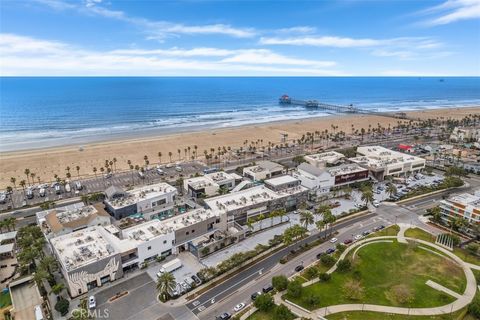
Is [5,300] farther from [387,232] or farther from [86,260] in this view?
[387,232]

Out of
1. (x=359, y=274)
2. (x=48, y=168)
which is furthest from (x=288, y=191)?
(x=48, y=168)

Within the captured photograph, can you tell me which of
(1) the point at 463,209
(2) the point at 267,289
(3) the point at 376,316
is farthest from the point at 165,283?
(1) the point at 463,209

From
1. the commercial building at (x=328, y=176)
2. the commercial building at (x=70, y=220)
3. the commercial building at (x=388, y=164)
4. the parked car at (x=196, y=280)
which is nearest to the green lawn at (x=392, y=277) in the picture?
the parked car at (x=196, y=280)

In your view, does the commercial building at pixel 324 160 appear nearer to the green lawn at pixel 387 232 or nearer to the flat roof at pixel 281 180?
the flat roof at pixel 281 180

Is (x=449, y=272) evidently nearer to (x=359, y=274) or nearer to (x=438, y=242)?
(x=438, y=242)

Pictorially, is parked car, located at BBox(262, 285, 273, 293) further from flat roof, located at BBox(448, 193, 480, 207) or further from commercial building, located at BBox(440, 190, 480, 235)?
flat roof, located at BBox(448, 193, 480, 207)
